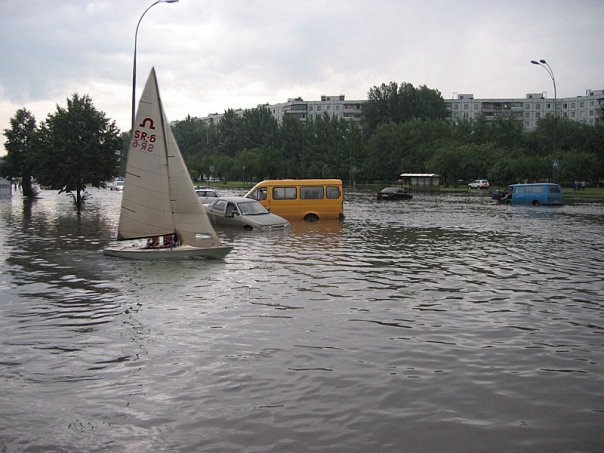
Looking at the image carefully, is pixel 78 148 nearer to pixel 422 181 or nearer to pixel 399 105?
pixel 422 181

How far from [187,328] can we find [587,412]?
5.42m

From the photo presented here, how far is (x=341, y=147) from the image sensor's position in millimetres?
113500

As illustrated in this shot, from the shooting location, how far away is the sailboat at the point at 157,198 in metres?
16.7

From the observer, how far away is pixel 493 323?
9.59 m

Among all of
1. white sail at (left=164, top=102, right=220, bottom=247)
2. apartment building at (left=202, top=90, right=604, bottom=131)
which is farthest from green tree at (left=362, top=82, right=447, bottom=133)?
white sail at (left=164, top=102, right=220, bottom=247)

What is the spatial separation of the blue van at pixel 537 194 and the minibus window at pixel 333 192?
72.6 feet

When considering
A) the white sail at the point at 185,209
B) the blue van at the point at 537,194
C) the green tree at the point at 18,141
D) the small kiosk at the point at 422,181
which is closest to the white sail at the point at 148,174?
the white sail at the point at 185,209

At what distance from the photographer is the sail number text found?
1667 cm

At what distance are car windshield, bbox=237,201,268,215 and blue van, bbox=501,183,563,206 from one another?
27700 mm

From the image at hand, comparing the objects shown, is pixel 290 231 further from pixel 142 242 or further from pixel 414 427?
pixel 414 427

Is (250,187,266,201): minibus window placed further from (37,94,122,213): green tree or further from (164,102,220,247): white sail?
(37,94,122,213): green tree

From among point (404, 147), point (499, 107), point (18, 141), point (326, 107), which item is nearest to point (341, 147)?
point (404, 147)

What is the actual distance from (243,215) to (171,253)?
9.74m

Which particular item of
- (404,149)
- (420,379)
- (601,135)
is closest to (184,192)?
(420,379)
